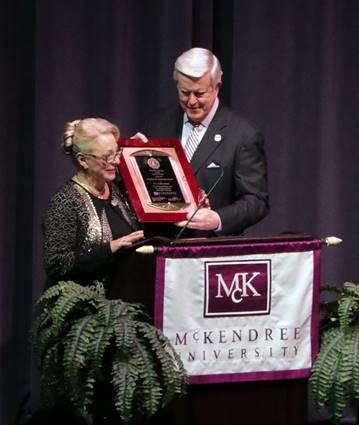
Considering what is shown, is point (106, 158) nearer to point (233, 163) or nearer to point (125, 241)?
point (125, 241)

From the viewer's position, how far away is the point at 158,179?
5004 mm

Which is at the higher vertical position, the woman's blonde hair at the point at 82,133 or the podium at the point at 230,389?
the woman's blonde hair at the point at 82,133

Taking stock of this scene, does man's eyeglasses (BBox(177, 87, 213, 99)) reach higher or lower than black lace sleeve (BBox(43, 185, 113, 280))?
higher

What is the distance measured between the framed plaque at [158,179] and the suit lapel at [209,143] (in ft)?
0.48

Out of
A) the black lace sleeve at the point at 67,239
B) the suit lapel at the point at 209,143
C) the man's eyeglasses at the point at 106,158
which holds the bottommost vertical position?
the black lace sleeve at the point at 67,239

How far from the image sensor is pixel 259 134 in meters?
5.30

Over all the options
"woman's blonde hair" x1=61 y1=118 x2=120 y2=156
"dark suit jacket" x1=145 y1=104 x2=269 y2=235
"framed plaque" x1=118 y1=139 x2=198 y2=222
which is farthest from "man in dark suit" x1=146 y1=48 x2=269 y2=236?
"woman's blonde hair" x1=61 y1=118 x2=120 y2=156

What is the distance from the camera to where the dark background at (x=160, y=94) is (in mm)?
6055

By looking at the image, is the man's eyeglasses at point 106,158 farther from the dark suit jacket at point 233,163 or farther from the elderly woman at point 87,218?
the dark suit jacket at point 233,163

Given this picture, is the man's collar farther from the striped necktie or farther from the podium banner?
the podium banner

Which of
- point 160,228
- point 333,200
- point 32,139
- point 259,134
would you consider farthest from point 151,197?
point 333,200

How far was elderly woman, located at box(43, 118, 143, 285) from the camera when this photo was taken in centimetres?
485

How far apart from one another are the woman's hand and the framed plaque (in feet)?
0.20

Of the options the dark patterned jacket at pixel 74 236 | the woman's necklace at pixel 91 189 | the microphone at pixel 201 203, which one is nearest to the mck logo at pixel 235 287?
the microphone at pixel 201 203
